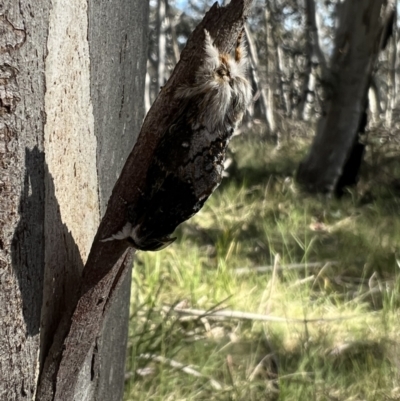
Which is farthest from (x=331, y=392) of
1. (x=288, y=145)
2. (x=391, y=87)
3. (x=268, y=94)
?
(x=268, y=94)

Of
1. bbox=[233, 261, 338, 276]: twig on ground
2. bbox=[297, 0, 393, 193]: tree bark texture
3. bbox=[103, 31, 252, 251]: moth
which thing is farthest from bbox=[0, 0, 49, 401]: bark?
bbox=[297, 0, 393, 193]: tree bark texture

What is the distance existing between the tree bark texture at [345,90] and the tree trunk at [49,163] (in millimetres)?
2893

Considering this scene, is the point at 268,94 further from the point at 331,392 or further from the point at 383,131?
the point at 331,392

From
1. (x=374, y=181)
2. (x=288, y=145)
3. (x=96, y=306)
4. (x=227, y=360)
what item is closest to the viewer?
(x=96, y=306)

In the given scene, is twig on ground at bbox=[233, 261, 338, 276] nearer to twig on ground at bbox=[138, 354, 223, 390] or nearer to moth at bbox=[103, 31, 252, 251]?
twig on ground at bbox=[138, 354, 223, 390]

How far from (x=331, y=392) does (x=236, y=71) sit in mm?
1002

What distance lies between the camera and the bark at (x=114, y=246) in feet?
2.02

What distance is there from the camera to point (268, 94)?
6.26m

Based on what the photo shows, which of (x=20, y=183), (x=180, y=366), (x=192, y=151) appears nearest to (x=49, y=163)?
(x=20, y=183)

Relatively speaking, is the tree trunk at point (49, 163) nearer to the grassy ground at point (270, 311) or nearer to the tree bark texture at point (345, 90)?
the grassy ground at point (270, 311)

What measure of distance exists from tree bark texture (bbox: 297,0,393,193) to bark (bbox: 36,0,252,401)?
3032 millimetres

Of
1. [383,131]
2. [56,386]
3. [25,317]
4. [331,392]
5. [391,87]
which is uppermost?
[391,87]

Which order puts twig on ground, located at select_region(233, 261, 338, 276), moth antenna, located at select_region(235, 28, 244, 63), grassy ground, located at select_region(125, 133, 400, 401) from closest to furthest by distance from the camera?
moth antenna, located at select_region(235, 28, 244, 63) < grassy ground, located at select_region(125, 133, 400, 401) < twig on ground, located at select_region(233, 261, 338, 276)

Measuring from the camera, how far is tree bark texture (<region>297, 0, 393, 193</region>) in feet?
11.1
